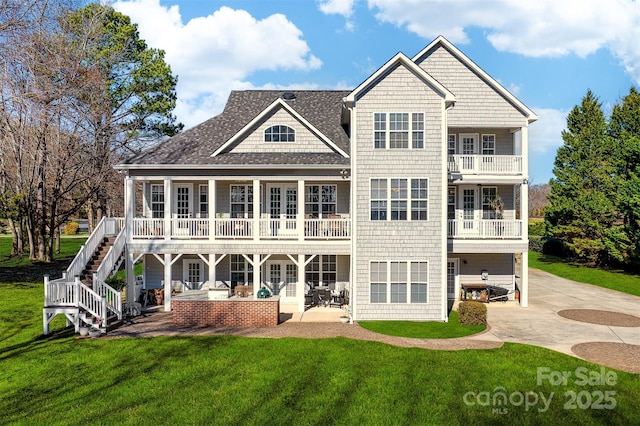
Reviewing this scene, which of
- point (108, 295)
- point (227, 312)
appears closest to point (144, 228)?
point (108, 295)

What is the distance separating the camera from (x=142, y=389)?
965 cm

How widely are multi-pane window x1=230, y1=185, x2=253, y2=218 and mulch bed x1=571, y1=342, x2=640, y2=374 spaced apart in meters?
14.2

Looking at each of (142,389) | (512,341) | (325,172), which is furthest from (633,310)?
(142,389)

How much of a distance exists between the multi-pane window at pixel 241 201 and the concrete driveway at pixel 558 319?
11.6 metres

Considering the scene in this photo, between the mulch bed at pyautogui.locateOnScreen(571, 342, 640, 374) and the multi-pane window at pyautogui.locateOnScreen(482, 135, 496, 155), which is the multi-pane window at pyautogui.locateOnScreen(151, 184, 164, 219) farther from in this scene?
the mulch bed at pyautogui.locateOnScreen(571, 342, 640, 374)

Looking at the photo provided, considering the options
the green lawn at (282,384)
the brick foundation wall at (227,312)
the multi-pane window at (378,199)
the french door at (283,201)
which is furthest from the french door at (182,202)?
the multi-pane window at (378,199)

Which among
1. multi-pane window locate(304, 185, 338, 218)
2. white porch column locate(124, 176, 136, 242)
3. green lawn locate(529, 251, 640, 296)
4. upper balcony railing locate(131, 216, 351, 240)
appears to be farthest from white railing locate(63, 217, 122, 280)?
green lawn locate(529, 251, 640, 296)

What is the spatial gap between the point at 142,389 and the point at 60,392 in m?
1.84

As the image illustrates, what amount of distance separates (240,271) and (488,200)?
42.3ft

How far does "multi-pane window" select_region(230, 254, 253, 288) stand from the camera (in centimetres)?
1998

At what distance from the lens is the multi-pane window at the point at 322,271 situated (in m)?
19.8

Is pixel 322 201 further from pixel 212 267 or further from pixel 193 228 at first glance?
pixel 193 228

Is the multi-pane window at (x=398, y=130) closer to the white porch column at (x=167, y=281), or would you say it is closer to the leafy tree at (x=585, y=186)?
the white porch column at (x=167, y=281)

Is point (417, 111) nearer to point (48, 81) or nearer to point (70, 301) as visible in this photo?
point (70, 301)
